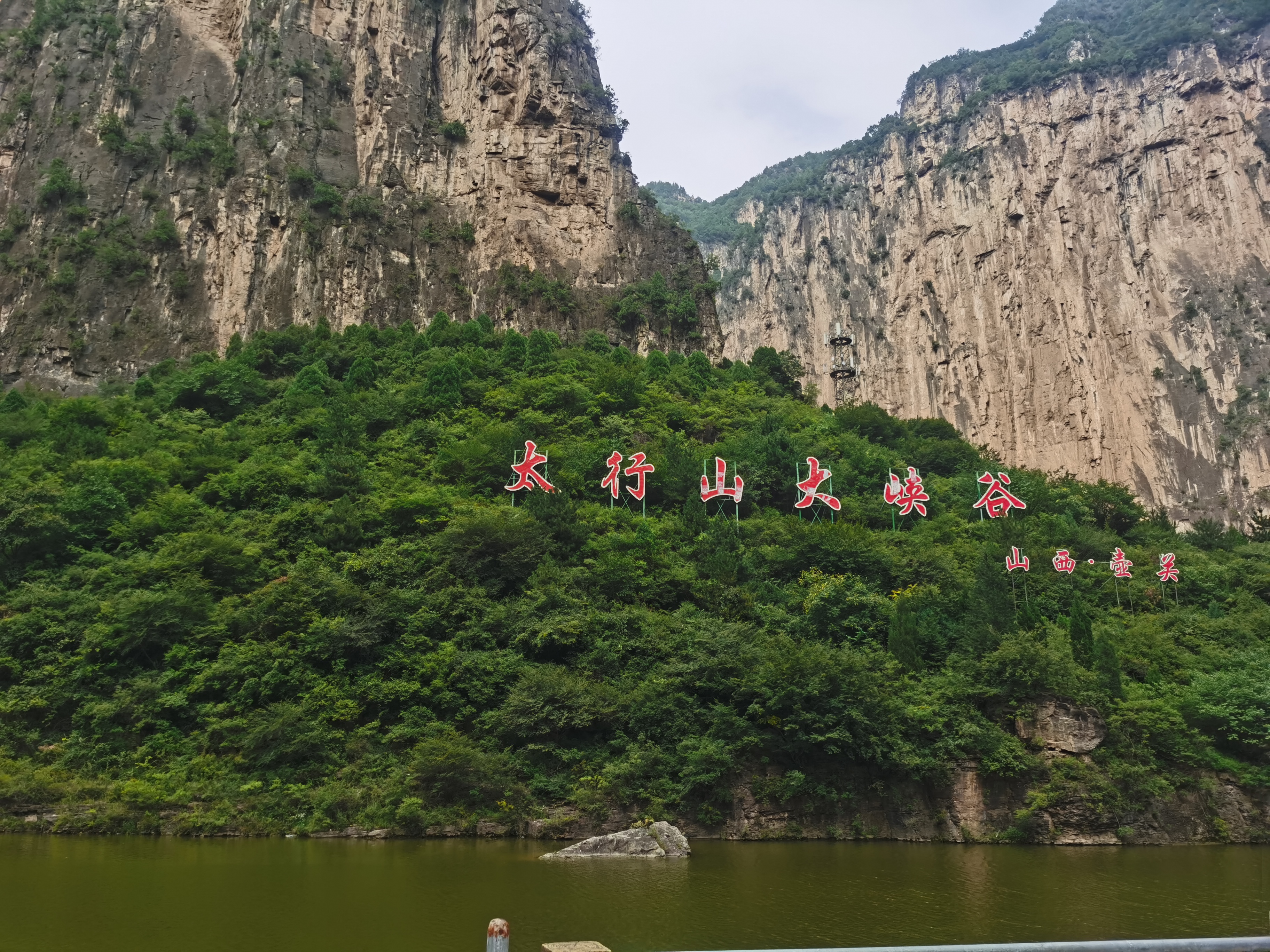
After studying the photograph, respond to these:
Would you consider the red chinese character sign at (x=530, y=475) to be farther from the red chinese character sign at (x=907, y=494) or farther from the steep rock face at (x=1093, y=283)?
the steep rock face at (x=1093, y=283)

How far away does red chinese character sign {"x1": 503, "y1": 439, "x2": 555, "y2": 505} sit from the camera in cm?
2531

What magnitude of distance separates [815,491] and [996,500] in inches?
265

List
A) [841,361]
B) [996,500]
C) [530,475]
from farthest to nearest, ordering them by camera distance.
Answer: [841,361]
[996,500]
[530,475]

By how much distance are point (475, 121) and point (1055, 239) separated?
38085 millimetres

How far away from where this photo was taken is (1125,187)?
59031 millimetres

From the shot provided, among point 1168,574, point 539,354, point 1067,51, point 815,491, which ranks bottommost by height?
point 1168,574

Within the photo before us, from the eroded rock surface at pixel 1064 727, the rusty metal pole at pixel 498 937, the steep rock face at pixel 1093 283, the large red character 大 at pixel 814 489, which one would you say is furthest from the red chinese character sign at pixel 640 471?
the steep rock face at pixel 1093 283

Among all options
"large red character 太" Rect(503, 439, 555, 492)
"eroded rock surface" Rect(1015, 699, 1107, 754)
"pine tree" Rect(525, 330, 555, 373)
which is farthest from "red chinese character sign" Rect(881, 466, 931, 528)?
"pine tree" Rect(525, 330, 555, 373)

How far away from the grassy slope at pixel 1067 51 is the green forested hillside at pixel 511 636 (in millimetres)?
46517

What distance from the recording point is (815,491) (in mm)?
27656

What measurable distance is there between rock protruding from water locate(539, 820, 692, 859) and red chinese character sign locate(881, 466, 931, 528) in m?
16.7

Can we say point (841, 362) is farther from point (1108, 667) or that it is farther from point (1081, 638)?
point (1108, 667)

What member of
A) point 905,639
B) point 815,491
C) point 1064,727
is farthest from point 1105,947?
point 815,491

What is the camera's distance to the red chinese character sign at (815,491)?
27609 millimetres
